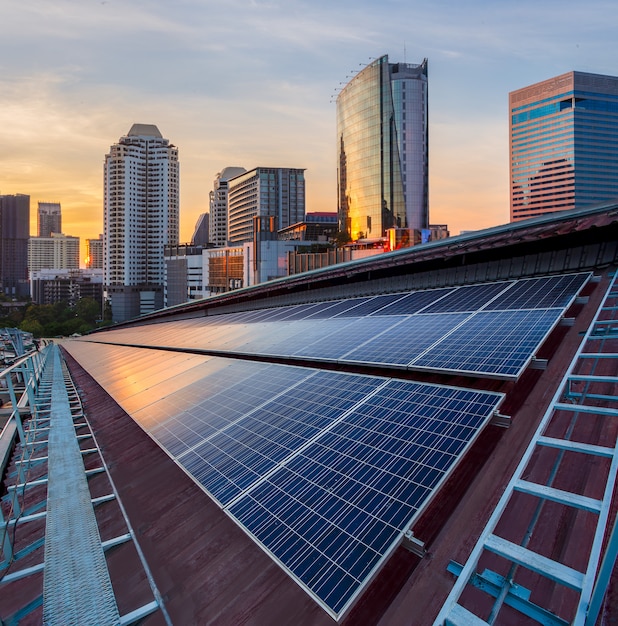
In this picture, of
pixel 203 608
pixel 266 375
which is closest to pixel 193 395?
pixel 266 375

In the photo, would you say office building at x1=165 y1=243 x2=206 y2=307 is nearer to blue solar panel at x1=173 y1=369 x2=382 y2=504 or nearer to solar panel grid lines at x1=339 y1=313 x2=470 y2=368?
solar panel grid lines at x1=339 y1=313 x2=470 y2=368

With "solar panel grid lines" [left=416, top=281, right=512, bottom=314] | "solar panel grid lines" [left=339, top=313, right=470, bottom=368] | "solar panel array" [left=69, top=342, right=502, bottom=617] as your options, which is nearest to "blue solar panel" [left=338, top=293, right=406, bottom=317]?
"solar panel grid lines" [left=416, top=281, right=512, bottom=314]

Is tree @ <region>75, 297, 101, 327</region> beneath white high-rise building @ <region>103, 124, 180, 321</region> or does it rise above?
beneath

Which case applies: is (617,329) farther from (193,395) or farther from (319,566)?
(193,395)

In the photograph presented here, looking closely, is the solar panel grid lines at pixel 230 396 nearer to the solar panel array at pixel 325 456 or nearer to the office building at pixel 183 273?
the solar panel array at pixel 325 456

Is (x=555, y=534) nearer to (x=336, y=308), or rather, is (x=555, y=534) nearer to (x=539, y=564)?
(x=539, y=564)

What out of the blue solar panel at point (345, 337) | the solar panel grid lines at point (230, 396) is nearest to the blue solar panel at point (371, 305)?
the blue solar panel at point (345, 337)
